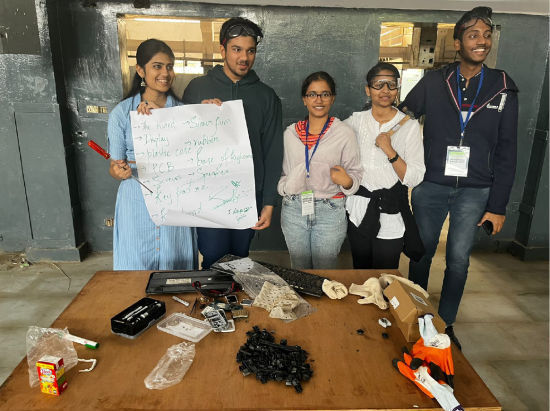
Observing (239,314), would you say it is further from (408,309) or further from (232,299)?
(408,309)

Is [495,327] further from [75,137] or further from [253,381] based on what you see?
[75,137]

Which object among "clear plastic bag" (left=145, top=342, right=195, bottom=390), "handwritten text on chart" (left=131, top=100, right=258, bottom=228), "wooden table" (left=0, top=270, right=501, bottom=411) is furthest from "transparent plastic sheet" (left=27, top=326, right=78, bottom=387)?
"handwritten text on chart" (left=131, top=100, right=258, bottom=228)

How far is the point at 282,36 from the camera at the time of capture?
3.28 m

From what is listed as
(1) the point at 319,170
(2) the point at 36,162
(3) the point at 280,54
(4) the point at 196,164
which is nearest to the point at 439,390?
(1) the point at 319,170

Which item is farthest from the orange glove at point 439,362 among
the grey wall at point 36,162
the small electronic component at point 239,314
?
the grey wall at point 36,162

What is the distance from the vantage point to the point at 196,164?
181 centimetres

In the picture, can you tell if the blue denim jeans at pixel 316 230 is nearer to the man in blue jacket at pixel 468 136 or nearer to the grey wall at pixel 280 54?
the man in blue jacket at pixel 468 136

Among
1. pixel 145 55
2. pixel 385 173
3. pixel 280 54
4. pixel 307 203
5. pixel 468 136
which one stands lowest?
pixel 307 203

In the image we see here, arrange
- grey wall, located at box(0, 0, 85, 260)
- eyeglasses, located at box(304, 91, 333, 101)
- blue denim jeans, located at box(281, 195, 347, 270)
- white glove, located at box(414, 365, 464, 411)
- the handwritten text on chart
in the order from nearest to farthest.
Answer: white glove, located at box(414, 365, 464, 411), the handwritten text on chart, eyeglasses, located at box(304, 91, 333, 101), blue denim jeans, located at box(281, 195, 347, 270), grey wall, located at box(0, 0, 85, 260)

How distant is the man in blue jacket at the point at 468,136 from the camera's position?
6.72 ft

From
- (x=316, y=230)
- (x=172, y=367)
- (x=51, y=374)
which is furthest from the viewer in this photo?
(x=316, y=230)

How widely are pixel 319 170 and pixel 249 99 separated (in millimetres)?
508

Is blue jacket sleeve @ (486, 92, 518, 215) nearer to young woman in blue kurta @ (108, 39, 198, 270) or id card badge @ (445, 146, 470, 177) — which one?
id card badge @ (445, 146, 470, 177)

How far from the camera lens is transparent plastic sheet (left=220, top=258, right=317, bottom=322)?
141 cm
